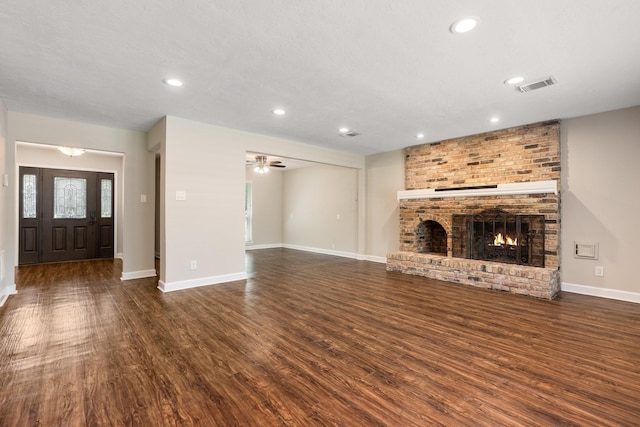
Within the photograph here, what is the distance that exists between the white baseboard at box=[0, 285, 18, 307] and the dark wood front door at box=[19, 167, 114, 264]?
3.09 metres

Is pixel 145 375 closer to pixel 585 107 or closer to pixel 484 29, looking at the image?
pixel 484 29

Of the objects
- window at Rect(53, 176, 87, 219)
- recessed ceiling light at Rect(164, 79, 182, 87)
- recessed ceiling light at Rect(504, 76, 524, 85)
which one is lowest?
window at Rect(53, 176, 87, 219)

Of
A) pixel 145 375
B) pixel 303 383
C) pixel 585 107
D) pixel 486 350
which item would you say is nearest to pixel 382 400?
pixel 303 383

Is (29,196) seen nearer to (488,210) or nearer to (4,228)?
(4,228)

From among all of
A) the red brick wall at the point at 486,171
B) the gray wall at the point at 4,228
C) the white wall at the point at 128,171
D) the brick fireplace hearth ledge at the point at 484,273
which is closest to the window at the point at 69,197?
the white wall at the point at 128,171

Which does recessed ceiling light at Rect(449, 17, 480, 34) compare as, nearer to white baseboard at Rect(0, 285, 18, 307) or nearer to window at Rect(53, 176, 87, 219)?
white baseboard at Rect(0, 285, 18, 307)

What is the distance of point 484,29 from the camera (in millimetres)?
2297

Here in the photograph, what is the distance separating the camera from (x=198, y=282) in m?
4.70

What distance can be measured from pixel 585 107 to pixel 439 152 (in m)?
2.23

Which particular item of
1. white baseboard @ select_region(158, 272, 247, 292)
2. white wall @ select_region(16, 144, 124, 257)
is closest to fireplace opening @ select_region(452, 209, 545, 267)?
white baseboard @ select_region(158, 272, 247, 292)

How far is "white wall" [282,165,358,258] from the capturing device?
25.9ft

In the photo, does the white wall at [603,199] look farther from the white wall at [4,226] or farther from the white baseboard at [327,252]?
the white wall at [4,226]

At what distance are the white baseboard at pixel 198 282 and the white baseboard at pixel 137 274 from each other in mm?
967

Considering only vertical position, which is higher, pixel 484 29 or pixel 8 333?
pixel 484 29
